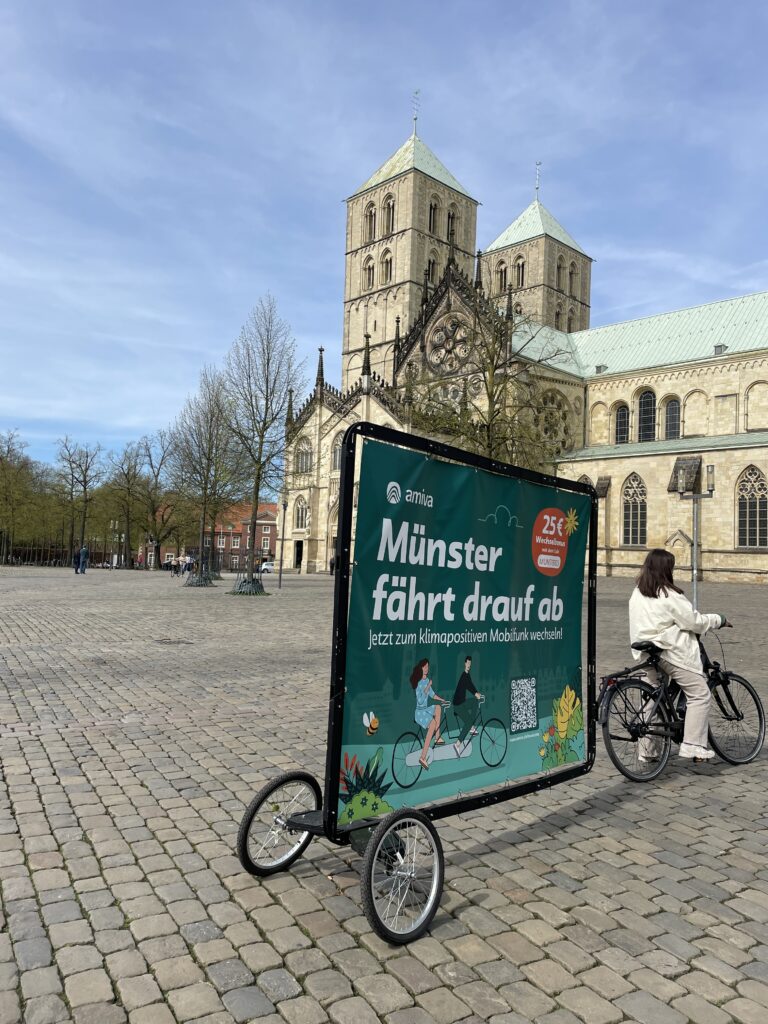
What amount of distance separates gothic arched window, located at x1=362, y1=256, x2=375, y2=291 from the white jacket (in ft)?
208

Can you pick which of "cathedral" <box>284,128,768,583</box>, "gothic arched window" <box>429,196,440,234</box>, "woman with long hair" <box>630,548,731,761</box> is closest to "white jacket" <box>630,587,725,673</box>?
"woman with long hair" <box>630,548,731,761</box>

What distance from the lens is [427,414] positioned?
71.3ft

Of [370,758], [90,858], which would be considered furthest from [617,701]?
[90,858]

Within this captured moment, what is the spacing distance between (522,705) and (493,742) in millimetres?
354

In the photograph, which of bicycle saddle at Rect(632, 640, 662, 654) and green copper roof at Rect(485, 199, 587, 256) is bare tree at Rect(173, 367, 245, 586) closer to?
bicycle saddle at Rect(632, 640, 662, 654)

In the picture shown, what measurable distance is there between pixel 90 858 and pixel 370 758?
1.63 m

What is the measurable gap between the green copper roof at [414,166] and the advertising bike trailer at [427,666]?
214 feet

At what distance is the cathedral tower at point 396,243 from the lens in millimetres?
61875

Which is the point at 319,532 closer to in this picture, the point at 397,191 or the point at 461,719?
the point at 397,191

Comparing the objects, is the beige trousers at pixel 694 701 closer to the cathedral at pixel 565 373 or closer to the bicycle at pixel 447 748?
the bicycle at pixel 447 748

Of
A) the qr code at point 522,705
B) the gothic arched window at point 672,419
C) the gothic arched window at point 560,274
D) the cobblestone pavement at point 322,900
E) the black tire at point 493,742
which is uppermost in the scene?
the gothic arched window at point 560,274

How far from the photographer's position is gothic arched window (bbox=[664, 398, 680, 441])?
48.9 metres

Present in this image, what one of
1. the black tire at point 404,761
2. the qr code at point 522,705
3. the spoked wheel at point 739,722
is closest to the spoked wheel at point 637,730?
the spoked wheel at point 739,722

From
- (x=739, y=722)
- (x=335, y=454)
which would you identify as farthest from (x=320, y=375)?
(x=739, y=722)
